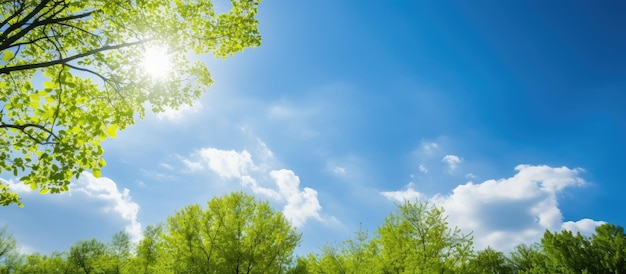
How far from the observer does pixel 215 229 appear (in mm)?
17578

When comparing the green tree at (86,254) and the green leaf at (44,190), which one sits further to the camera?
the green tree at (86,254)

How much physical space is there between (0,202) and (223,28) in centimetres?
632

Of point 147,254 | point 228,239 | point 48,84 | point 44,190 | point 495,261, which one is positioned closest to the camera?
point 48,84

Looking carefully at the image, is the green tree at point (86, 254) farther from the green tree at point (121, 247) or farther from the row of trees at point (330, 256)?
the row of trees at point (330, 256)

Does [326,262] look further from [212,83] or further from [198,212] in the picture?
[212,83]

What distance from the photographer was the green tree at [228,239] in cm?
1592

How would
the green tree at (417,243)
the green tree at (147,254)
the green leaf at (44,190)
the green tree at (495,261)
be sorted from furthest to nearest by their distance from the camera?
the green tree at (495,261) < the green tree at (147,254) < the green tree at (417,243) < the green leaf at (44,190)

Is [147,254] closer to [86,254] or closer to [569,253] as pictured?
[86,254]

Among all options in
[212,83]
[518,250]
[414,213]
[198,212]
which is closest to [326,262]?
[414,213]

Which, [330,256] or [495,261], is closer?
[330,256]

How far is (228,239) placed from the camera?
16266 mm

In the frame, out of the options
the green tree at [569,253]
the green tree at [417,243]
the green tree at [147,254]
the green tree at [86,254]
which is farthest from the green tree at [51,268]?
the green tree at [569,253]

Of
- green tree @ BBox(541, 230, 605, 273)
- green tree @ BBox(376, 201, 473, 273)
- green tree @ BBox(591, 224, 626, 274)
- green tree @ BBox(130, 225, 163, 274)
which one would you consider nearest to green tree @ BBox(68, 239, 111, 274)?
green tree @ BBox(130, 225, 163, 274)

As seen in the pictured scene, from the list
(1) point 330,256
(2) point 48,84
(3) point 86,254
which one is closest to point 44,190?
(2) point 48,84
